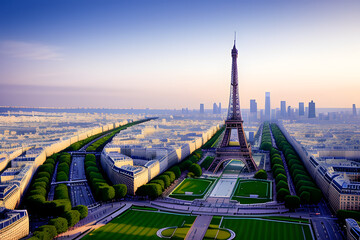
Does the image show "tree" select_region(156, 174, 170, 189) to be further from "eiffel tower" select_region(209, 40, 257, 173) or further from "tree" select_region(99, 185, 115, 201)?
"eiffel tower" select_region(209, 40, 257, 173)

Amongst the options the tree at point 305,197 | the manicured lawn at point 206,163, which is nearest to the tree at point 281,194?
the tree at point 305,197

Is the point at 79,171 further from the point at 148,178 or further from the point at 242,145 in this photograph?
the point at 242,145

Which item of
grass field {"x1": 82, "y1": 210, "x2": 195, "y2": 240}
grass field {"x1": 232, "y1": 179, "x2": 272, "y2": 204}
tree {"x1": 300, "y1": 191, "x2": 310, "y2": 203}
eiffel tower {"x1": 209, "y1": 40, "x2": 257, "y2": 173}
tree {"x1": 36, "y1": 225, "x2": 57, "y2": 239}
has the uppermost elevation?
eiffel tower {"x1": 209, "y1": 40, "x2": 257, "y2": 173}

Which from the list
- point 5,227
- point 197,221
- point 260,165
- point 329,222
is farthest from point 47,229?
point 260,165

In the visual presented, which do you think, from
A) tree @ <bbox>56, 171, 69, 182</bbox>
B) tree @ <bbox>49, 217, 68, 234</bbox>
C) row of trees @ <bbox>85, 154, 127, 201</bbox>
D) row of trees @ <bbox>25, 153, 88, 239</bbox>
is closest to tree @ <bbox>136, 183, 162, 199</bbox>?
row of trees @ <bbox>85, 154, 127, 201</bbox>

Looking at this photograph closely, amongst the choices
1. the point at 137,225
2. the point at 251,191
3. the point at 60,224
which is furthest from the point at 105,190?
the point at 251,191
